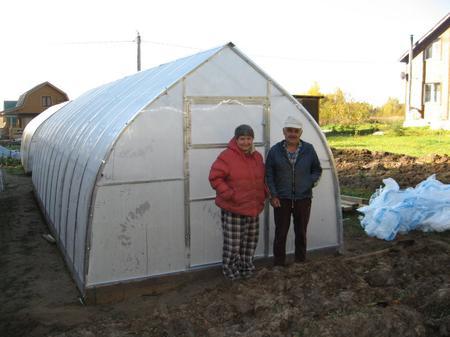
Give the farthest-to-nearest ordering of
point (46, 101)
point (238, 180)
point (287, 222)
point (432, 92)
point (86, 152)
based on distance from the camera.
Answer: point (46, 101)
point (432, 92)
point (86, 152)
point (287, 222)
point (238, 180)

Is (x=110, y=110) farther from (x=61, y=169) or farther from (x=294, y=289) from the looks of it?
(x=294, y=289)

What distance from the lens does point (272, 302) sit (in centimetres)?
458

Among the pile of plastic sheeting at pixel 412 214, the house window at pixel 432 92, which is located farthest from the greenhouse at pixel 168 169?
the house window at pixel 432 92

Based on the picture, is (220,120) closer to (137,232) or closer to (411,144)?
(137,232)

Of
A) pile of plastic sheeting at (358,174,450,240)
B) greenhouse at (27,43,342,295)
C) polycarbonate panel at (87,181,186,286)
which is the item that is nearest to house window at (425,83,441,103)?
pile of plastic sheeting at (358,174,450,240)

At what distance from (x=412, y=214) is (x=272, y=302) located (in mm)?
4441

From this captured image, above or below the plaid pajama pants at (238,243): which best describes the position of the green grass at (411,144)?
above

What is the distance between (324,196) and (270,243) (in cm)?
104

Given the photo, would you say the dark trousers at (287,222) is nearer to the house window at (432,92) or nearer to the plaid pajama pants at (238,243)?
the plaid pajama pants at (238,243)

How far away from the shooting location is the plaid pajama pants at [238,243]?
223 inches

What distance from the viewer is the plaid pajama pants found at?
567cm

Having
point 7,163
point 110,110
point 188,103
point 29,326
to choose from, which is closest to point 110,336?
point 29,326

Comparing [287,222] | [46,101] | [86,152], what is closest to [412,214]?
[287,222]

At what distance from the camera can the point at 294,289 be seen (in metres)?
4.85
